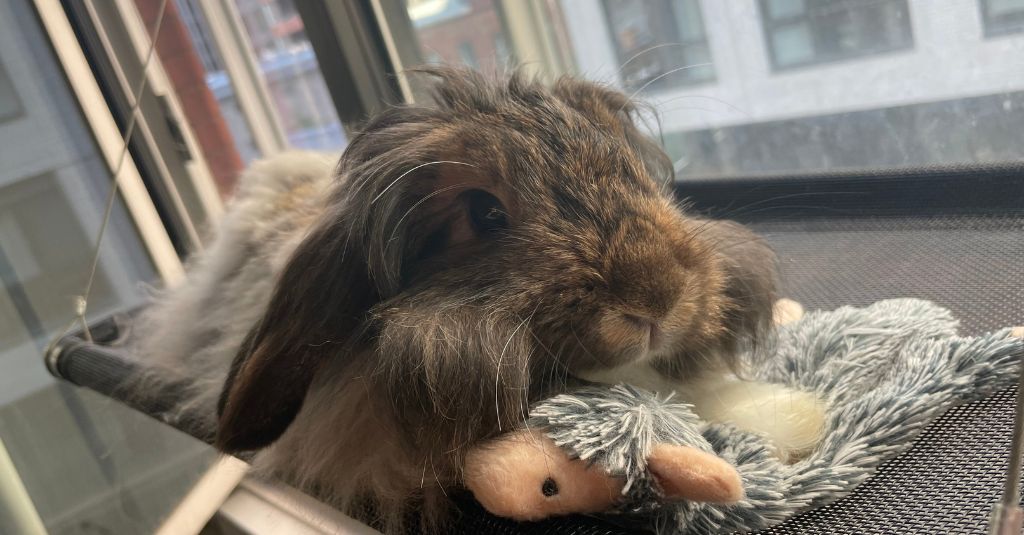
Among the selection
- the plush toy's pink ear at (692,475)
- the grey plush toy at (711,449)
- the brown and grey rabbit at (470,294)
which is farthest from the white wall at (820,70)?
the plush toy's pink ear at (692,475)

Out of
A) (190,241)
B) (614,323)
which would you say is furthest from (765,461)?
(190,241)

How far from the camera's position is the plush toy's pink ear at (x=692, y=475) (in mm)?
631

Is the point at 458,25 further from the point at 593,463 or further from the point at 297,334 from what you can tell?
the point at 593,463

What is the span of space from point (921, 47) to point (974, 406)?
0.92 m

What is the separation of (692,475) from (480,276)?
290 mm

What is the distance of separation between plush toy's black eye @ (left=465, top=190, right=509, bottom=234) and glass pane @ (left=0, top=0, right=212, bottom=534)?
2.14 feet

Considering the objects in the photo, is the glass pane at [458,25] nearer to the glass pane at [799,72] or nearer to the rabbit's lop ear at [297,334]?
the glass pane at [799,72]

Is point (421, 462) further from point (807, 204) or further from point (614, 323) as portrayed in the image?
point (807, 204)

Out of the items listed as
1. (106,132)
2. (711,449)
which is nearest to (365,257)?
(711,449)

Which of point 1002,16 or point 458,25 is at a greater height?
point 458,25

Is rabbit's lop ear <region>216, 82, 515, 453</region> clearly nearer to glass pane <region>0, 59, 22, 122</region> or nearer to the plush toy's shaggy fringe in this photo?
the plush toy's shaggy fringe

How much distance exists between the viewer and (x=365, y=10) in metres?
1.80

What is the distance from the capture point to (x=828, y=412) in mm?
865

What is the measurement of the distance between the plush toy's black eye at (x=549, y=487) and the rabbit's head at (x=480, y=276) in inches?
3.0
